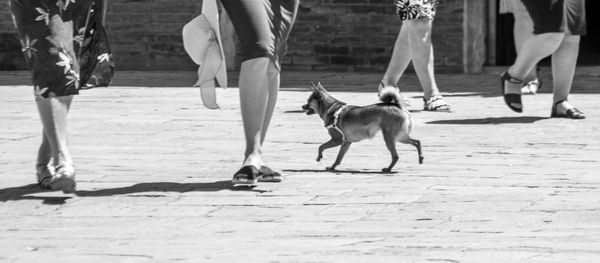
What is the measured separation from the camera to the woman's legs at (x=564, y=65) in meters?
11.2

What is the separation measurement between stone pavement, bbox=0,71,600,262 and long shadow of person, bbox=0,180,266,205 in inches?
0.4

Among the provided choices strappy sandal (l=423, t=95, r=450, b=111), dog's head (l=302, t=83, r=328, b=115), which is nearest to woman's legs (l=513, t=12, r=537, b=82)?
strappy sandal (l=423, t=95, r=450, b=111)

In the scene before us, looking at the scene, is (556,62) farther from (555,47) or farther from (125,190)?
(125,190)

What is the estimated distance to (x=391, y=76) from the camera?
1220 cm

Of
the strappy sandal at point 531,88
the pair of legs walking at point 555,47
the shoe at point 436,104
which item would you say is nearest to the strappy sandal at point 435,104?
the shoe at point 436,104

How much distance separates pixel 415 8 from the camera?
11797 mm

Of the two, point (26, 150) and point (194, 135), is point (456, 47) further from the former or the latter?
point (26, 150)

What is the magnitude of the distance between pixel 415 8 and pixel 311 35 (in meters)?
4.19

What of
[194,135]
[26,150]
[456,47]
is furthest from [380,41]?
[26,150]

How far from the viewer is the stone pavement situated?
6.06 metres

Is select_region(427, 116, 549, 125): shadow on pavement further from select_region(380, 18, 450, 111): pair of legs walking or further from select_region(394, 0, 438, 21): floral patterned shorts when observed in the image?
select_region(394, 0, 438, 21): floral patterned shorts

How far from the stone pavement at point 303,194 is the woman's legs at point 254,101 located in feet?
0.69

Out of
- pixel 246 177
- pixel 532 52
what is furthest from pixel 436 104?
pixel 246 177

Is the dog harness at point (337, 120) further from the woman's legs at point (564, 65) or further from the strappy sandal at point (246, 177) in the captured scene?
the woman's legs at point (564, 65)
